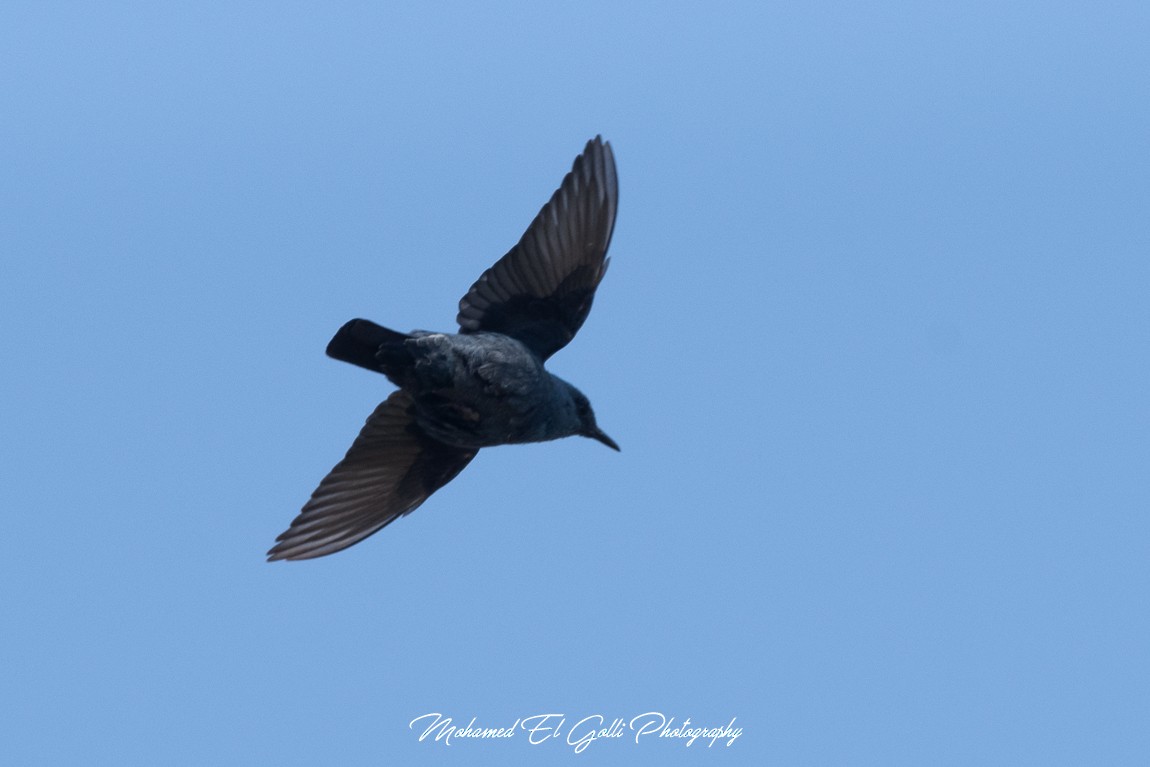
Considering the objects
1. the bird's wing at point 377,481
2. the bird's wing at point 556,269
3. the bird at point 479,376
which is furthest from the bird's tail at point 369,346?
the bird's wing at point 377,481

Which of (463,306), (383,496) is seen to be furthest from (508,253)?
(383,496)

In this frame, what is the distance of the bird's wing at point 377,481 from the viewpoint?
14.6 m

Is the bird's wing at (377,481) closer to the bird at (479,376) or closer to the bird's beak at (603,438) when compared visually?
→ the bird at (479,376)

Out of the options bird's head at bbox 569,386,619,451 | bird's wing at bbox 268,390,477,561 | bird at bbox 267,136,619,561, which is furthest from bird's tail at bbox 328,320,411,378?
bird's head at bbox 569,386,619,451

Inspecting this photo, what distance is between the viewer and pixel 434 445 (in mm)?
14977

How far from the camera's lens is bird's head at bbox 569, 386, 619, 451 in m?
14.5

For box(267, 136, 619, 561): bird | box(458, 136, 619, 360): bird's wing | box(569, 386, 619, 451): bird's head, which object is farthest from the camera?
box(569, 386, 619, 451): bird's head

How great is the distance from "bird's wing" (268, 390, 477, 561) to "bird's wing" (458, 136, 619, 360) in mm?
1151

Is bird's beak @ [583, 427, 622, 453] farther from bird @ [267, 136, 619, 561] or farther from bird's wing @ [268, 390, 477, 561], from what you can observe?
bird's wing @ [268, 390, 477, 561]

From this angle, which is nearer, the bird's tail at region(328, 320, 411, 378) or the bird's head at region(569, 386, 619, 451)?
the bird's tail at region(328, 320, 411, 378)

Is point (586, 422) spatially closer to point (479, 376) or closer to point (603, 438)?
point (603, 438)

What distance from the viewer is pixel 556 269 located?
1426 centimetres

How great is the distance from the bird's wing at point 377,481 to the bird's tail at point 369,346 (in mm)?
1204

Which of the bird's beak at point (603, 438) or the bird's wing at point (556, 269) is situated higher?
the bird's wing at point (556, 269)
